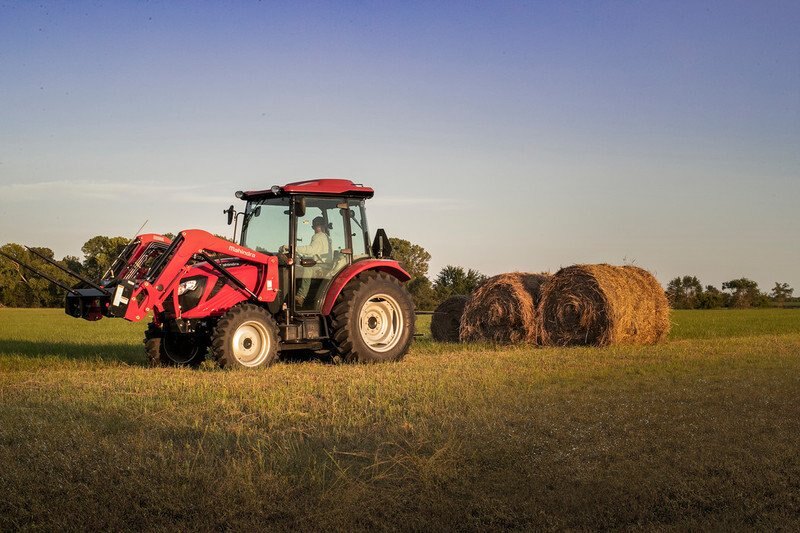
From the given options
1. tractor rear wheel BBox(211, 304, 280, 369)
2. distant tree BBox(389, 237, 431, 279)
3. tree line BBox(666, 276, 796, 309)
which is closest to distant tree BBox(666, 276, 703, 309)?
tree line BBox(666, 276, 796, 309)

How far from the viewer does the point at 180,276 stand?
34.5 feet

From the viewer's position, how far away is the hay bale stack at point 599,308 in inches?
558

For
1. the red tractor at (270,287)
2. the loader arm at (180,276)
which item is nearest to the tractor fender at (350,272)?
the red tractor at (270,287)

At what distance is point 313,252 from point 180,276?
181 cm

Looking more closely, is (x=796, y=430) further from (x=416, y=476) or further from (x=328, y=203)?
(x=328, y=203)

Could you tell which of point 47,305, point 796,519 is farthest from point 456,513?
point 47,305

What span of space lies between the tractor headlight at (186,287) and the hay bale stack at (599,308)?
20.7 ft

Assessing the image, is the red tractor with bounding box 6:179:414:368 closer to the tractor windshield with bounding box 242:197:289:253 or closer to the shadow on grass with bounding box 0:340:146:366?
the tractor windshield with bounding box 242:197:289:253

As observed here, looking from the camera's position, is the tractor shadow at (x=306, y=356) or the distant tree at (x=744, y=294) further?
the distant tree at (x=744, y=294)

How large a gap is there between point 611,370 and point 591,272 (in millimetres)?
4125

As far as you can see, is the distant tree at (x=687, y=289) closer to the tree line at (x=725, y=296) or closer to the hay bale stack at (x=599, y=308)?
the tree line at (x=725, y=296)

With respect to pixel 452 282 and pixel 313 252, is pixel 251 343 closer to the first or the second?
pixel 313 252

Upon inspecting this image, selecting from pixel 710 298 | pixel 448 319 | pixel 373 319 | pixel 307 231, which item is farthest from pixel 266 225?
pixel 710 298

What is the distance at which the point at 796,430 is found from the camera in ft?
21.6
